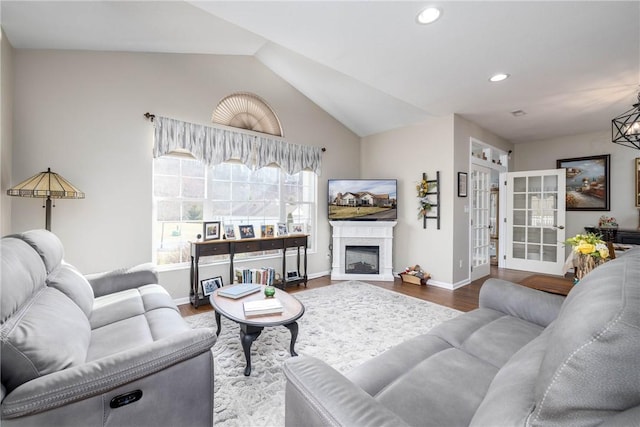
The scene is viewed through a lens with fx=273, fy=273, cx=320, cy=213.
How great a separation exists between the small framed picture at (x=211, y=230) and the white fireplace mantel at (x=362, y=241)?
1.94 m

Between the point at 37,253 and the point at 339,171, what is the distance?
13.8ft

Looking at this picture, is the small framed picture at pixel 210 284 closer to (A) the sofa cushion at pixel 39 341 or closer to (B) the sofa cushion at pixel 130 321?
(B) the sofa cushion at pixel 130 321

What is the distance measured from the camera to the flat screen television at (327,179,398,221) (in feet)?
15.4

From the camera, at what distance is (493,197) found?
677 centimetres

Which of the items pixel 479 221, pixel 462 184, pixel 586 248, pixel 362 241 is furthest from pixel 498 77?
pixel 362 241

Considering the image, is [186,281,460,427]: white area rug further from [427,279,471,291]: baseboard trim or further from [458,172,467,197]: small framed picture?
[458,172,467,197]: small framed picture

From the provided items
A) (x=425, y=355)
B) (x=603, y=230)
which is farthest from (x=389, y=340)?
(x=603, y=230)

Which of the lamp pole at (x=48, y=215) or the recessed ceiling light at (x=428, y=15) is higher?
the recessed ceiling light at (x=428, y=15)

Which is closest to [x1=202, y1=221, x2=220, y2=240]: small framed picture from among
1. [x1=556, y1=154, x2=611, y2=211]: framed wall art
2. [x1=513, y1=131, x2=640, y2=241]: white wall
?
[x1=513, y1=131, x2=640, y2=241]: white wall

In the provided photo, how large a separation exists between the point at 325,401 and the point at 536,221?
19.7 ft

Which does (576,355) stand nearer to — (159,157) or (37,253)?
(37,253)

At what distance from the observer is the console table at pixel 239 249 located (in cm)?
336

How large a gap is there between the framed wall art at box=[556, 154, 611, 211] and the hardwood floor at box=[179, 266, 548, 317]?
6.13 feet

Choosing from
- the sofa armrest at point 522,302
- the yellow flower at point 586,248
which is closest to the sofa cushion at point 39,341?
the sofa armrest at point 522,302
